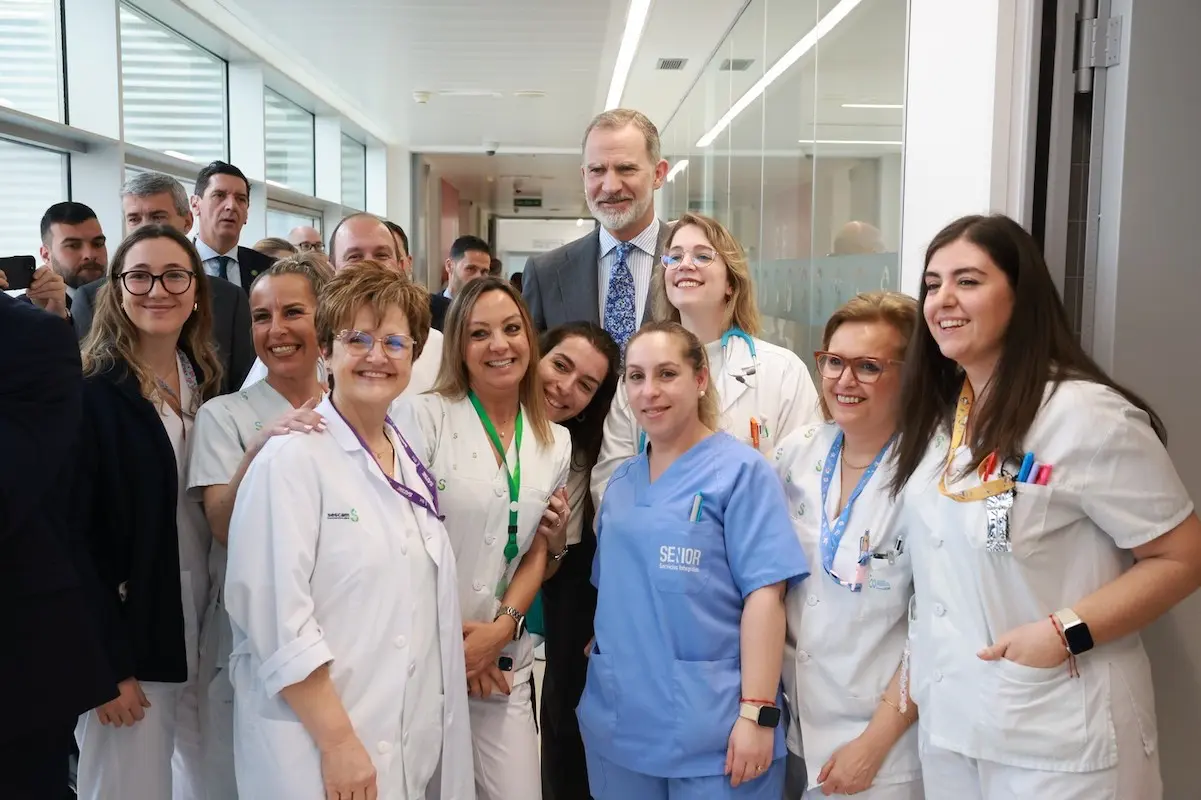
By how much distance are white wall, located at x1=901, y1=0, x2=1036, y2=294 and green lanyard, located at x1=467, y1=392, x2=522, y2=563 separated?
1.19 m

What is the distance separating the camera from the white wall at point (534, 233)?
18.7 m

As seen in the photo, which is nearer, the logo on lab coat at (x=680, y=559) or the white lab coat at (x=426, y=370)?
the logo on lab coat at (x=680, y=559)

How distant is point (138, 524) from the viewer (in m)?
2.05

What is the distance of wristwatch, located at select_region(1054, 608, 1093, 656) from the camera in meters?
1.48

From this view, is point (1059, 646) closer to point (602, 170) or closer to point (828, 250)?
point (602, 170)

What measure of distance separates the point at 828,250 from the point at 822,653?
2007mm

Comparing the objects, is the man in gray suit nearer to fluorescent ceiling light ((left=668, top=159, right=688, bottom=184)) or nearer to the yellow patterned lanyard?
the yellow patterned lanyard

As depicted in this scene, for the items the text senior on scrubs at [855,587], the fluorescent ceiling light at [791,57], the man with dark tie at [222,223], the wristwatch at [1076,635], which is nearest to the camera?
the wristwatch at [1076,635]

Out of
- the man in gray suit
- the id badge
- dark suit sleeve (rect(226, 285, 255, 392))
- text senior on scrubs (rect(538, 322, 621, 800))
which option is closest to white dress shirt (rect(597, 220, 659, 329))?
the man in gray suit

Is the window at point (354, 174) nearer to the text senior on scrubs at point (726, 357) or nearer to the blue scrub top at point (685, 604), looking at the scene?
the text senior on scrubs at point (726, 357)

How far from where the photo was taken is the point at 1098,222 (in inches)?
77.7

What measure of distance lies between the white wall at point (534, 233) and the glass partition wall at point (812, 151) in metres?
12.8

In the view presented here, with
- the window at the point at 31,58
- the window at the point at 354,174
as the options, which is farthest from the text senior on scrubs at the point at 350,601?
the window at the point at 354,174

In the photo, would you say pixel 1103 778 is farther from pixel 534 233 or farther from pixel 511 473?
pixel 534 233
